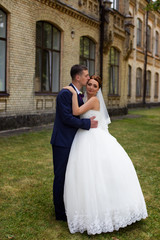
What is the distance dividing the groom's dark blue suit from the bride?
9cm

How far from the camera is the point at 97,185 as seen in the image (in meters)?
3.32

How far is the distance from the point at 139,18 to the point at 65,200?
25272 millimetres

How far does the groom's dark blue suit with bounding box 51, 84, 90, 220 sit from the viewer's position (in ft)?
11.6

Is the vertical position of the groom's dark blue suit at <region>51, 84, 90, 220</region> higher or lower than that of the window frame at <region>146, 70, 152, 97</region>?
lower

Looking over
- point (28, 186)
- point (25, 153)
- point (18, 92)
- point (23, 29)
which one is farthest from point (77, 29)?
point (28, 186)

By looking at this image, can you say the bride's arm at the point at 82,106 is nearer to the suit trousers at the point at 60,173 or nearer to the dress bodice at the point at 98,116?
the dress bodice at the point at 98,116

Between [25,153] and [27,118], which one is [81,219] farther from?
[27,118]

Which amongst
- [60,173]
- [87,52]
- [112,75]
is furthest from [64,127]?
[112,75]

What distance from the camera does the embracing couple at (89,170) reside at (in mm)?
3307

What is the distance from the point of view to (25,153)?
24.0ft

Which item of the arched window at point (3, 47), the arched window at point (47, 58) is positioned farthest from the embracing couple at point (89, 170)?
the arched window at point (47, 58)

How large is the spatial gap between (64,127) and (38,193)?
154cm

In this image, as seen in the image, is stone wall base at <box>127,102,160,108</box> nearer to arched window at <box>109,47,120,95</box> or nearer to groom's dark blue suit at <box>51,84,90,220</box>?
arched window at <box>109,47,120,95</box>

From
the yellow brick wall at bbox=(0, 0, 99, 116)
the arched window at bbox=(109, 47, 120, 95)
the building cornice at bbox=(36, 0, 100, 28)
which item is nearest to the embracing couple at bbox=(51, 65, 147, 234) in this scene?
the yellow brick wall at bbox=(0, 0, 99, 116)
